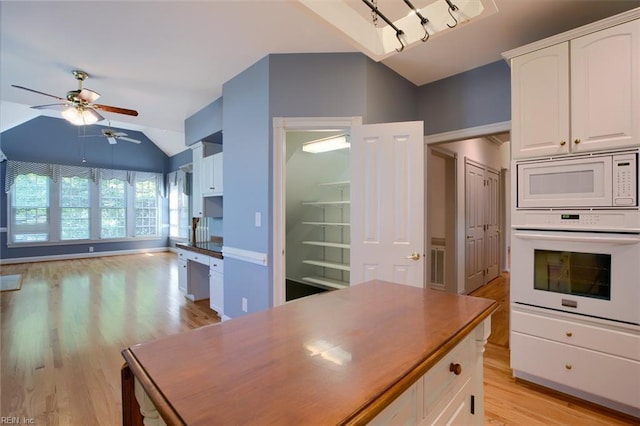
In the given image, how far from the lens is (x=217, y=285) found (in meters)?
3.70

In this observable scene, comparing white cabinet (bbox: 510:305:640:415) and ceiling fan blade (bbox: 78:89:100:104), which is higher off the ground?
ceiling fan blade (bbox: 78:89:100:104)

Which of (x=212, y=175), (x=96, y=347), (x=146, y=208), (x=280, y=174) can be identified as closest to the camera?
(x=280, y=174)

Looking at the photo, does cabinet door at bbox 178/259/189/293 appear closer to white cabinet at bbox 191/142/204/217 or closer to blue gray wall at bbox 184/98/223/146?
white cabinet at bbox 191/142/204/217

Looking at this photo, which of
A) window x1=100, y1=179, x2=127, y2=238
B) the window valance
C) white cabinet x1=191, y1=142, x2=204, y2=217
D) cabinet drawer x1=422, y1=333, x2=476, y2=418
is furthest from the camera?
window x1=100, y1=179, x2=127, y2=238

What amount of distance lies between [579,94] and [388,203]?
1.48m

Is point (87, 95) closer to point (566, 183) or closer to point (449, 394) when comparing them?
point (449, 394)

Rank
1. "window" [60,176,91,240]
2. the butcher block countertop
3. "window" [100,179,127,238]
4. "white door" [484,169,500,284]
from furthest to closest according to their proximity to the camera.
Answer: "window" [100,179,127,238], "window" [60,176,91,240], "white door" [484,169,500,284], the butcher block countertop

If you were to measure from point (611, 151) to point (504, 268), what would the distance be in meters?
5.17

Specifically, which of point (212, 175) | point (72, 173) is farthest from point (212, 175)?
point (72, 173)

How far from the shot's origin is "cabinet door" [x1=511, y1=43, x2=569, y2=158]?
2.04 m

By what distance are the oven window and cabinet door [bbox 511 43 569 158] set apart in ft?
2.43

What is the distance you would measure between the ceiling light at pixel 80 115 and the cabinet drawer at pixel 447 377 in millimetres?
4301

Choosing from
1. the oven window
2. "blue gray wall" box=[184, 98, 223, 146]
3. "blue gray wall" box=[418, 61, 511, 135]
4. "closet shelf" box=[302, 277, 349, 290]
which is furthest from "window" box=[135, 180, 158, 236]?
the oven window

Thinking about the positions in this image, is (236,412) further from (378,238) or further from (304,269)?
(304,269)
